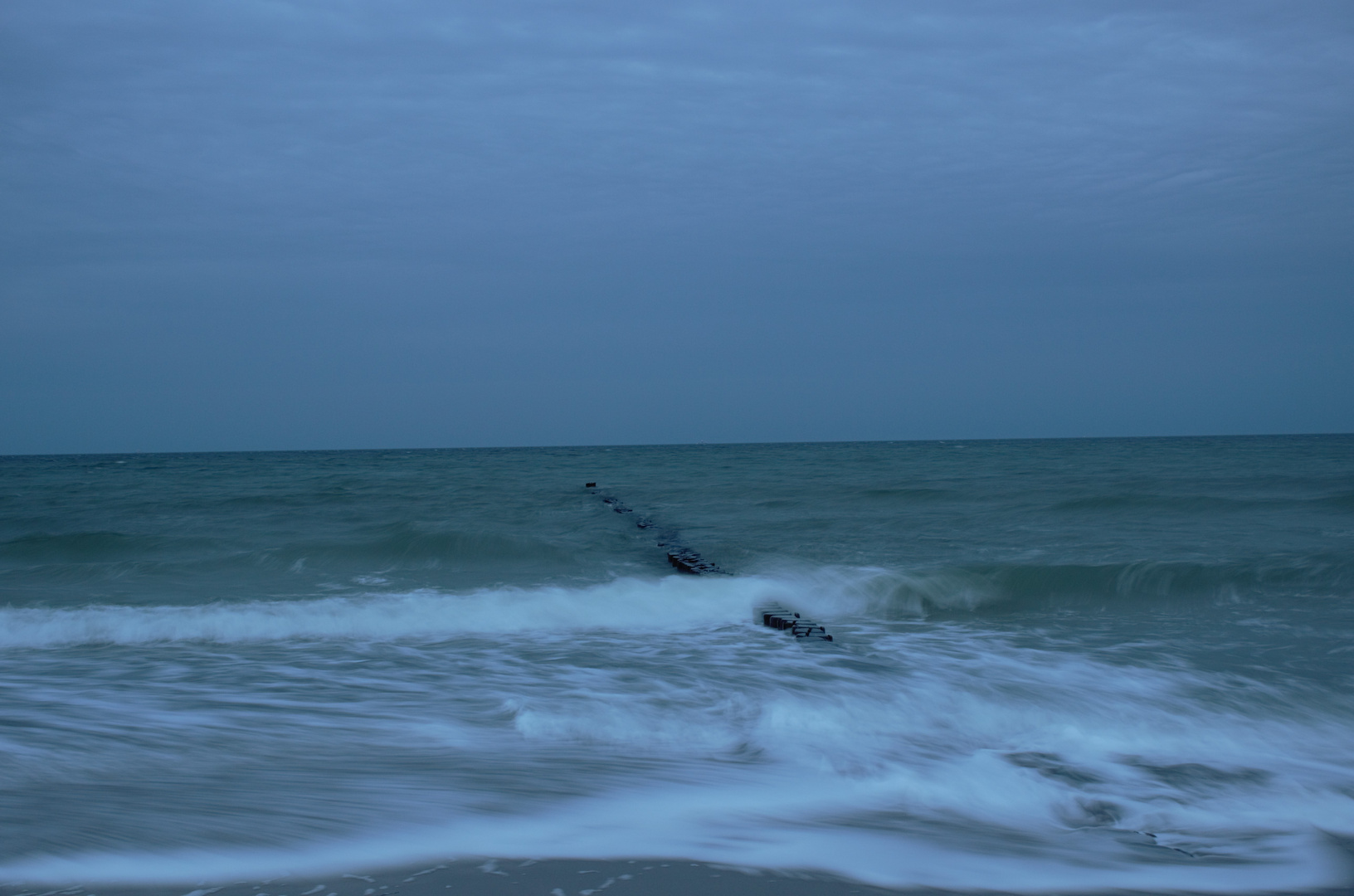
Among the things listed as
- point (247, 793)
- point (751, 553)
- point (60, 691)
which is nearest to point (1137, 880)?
point (247, 793)

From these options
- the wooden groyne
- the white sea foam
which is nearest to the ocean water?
the white sea foam

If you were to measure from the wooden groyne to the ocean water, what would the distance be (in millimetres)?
289

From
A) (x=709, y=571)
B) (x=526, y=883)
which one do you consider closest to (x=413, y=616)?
(x=709, y=571)

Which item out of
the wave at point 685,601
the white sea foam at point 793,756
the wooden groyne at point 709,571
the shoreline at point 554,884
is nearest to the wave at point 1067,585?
the wave at point 685,601

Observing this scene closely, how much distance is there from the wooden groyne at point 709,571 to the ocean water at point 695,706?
289mm

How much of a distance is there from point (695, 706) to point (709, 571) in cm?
591

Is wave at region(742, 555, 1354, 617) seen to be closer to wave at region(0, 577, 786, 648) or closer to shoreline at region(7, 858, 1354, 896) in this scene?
wave at region(0, 577, 786, 648)

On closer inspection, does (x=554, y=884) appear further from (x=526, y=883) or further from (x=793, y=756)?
(x=793, y=756)

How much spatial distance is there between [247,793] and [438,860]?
4.36 ft

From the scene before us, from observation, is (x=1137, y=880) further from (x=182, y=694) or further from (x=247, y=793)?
(x=182, y=694)

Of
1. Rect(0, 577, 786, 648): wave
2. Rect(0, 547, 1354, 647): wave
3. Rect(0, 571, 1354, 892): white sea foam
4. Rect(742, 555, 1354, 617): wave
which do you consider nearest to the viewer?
Rect(0, 571, 1354, 892): white sea foam

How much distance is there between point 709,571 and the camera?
1195 cm

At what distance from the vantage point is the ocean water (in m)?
3.79

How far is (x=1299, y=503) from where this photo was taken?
19.0m
